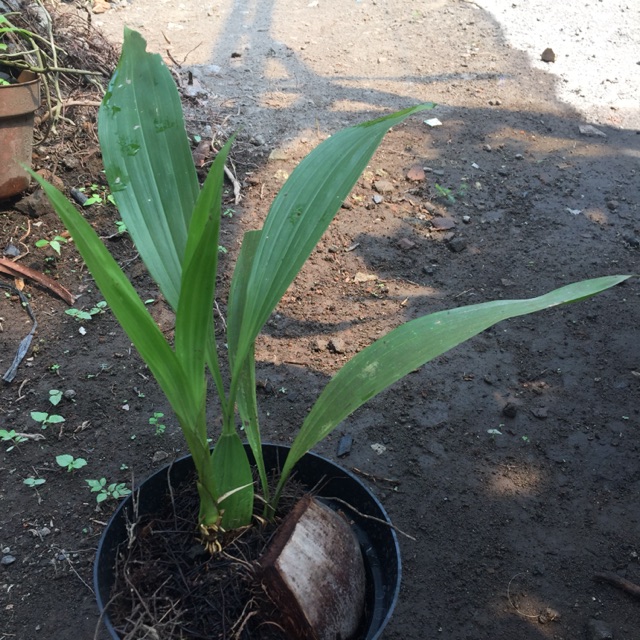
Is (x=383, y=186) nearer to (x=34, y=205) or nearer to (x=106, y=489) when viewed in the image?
(x=34, y=205)

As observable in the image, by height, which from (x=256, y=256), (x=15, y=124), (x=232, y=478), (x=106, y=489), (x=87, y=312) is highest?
(x=256, y=256)

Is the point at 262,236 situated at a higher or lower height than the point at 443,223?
higher

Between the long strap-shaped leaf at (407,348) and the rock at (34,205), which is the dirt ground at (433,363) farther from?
the long strap-shaped leaf at (407,348)

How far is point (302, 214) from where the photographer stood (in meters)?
1.13

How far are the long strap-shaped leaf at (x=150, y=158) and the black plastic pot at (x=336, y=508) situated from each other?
396 mm

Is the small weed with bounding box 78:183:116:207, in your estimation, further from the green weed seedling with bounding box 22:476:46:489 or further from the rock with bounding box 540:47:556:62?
the rock with bounding box 540:47:556:62

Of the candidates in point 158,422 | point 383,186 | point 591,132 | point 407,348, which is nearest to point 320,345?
point 158,422

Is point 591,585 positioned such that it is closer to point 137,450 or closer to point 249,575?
point 249,575

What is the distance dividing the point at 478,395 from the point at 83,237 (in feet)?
4.90

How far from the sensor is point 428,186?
9.90 feet

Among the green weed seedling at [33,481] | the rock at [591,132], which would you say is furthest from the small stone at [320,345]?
the rock at [591,132]

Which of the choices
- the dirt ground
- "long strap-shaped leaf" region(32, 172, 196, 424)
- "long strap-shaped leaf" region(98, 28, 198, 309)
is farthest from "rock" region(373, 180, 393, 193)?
"long strap-shaped leaf" region(32, 172, 196, 424)

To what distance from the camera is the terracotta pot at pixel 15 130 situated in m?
2.44

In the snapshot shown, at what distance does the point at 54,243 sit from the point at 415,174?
1560mm
